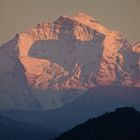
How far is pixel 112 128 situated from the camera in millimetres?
185125

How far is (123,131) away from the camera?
182 m

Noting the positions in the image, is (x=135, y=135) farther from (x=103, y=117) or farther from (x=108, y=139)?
(x=103, y=117)

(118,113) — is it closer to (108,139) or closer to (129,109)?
(129,109)

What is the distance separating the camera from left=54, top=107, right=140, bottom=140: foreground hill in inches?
7067

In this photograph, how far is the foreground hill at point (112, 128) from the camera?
17950cm

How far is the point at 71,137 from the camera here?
18612 cm

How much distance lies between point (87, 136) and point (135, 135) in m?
9.50

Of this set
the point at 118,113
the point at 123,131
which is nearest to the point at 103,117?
the point at 118,113

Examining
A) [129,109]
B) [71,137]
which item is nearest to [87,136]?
[71,137]

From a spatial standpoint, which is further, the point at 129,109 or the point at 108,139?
the point at 129,109

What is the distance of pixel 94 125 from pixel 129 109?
9695mm

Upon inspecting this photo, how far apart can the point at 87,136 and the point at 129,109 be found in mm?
17776

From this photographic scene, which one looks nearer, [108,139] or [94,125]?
[108,139]

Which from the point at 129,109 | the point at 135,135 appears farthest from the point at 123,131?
the point at 129,109
